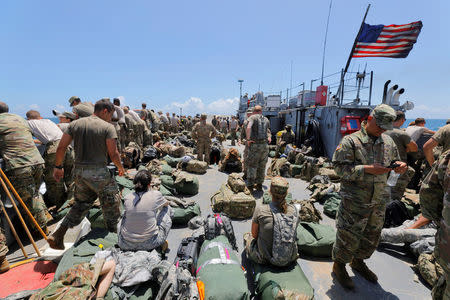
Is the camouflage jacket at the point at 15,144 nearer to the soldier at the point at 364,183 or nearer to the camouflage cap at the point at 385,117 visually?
the soldier at the point at 364,183

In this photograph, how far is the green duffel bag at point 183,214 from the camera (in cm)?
392

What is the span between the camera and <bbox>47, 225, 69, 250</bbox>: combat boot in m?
2.84

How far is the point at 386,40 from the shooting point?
766 centimetres

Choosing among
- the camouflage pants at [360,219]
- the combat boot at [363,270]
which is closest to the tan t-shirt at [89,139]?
the camouflage pants at [360,219]

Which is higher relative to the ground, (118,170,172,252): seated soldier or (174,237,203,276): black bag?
(118,170,172,252): seated soldier

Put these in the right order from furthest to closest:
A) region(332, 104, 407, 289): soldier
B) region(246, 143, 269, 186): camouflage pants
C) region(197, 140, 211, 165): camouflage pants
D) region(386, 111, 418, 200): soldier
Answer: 1. region(197, 140, 211, 165): camouflage pants
2. region(246, 143, 269, 186): camouflage pants
3. region(386, 111, 418, 200): soldier
4. region(332, 104, 407, 289): soldier

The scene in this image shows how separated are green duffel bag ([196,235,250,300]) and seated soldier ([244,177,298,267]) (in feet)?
1.16

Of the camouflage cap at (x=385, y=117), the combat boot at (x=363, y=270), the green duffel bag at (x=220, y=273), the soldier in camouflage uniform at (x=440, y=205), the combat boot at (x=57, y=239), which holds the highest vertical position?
the camouflage cap at (x=385, y=117)

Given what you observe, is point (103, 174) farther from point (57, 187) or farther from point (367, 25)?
point (367, 25)

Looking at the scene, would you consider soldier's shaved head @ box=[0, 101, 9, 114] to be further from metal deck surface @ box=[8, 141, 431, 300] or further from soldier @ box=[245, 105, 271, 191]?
soldier @ box=[245, 105, 271, 191]

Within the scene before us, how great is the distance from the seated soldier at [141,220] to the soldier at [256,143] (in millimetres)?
3312

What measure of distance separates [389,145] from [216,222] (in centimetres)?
236

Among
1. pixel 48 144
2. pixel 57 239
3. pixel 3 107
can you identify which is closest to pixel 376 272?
pixel 57 239

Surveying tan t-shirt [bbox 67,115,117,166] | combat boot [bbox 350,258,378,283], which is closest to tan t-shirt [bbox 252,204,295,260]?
combat boot [bbox 350,258,378,283]
